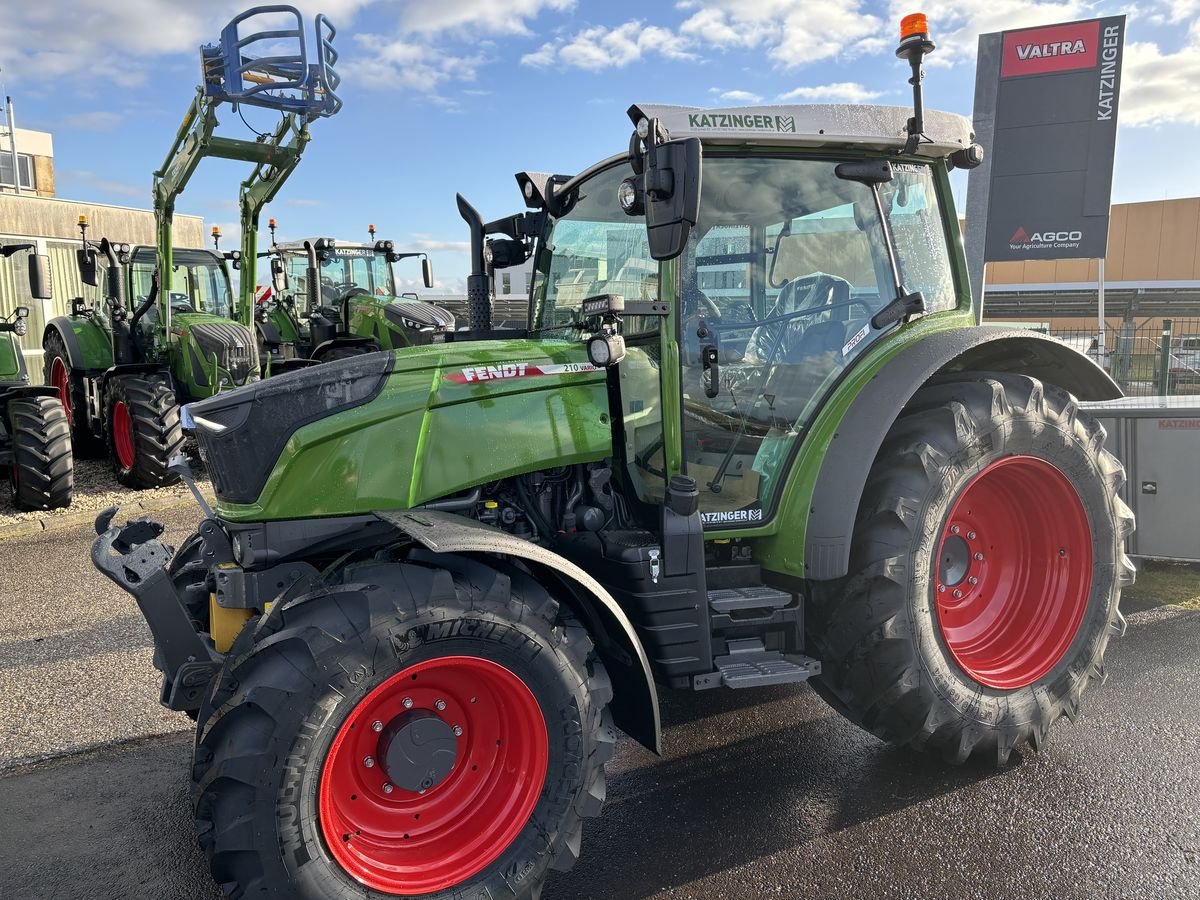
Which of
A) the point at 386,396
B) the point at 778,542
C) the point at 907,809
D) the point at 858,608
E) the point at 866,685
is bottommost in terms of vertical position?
the point at 907,809

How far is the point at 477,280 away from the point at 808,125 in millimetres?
1752

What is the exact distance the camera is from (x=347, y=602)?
2.39 m

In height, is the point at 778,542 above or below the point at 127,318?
below

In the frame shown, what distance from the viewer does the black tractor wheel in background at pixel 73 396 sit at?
10.6 m

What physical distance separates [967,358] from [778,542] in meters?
1.18

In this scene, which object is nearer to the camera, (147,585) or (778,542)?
(147,585)

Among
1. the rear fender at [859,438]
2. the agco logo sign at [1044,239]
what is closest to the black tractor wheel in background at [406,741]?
the rear fender at [859,438]

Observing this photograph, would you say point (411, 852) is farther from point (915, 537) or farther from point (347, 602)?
point (915, 537)

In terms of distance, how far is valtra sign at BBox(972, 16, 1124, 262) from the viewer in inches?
289

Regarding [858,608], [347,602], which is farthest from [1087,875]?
[347,602]

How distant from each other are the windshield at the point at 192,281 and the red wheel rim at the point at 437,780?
9.63m

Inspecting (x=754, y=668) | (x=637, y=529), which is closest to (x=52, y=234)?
(x=637, y=529)

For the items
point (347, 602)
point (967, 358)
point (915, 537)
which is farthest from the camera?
point (967, 358)

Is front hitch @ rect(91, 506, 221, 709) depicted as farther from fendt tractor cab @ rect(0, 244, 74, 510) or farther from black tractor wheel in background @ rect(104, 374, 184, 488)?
black tractor wheel in background @ rect(104, 374, 184, 488)
